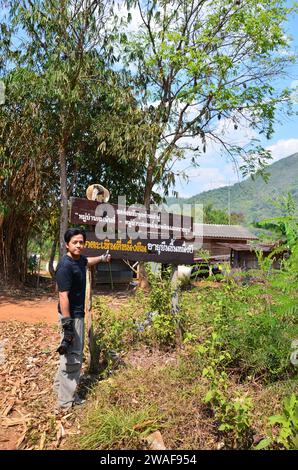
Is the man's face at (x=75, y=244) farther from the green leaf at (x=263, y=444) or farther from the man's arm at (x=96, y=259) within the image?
the green leaf at (x=263, y=444)

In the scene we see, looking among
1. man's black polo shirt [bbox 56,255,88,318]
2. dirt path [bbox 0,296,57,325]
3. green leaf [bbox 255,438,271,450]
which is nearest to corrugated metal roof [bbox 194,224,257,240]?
dirt path [bbox 0,296,57,325]

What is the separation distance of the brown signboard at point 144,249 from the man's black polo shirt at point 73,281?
0.72 m

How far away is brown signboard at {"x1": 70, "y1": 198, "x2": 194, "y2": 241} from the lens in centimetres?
501

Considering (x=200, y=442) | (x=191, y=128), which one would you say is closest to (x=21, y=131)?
(x=191, y=128)

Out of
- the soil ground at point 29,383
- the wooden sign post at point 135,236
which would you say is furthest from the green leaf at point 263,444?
the wooden sign post at point 135,236

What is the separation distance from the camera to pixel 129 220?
5430 mm

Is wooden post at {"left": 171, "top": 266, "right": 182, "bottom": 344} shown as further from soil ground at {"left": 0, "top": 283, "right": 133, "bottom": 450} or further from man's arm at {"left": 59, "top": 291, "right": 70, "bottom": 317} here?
man's arm at {"left": 59, "top": 291, "right": 70, "bottom": 317}

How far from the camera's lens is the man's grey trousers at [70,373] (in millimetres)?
3975

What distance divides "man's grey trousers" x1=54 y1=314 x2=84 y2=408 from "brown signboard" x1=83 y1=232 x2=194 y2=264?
1.11 m

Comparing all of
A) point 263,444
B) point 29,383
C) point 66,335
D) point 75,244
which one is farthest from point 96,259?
point 263,444

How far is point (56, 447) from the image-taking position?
344 cm

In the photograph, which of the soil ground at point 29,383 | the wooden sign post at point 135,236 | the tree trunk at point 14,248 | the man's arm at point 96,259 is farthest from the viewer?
the tree trunk at point 14,248

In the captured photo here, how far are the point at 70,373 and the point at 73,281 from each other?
0.87 metres
